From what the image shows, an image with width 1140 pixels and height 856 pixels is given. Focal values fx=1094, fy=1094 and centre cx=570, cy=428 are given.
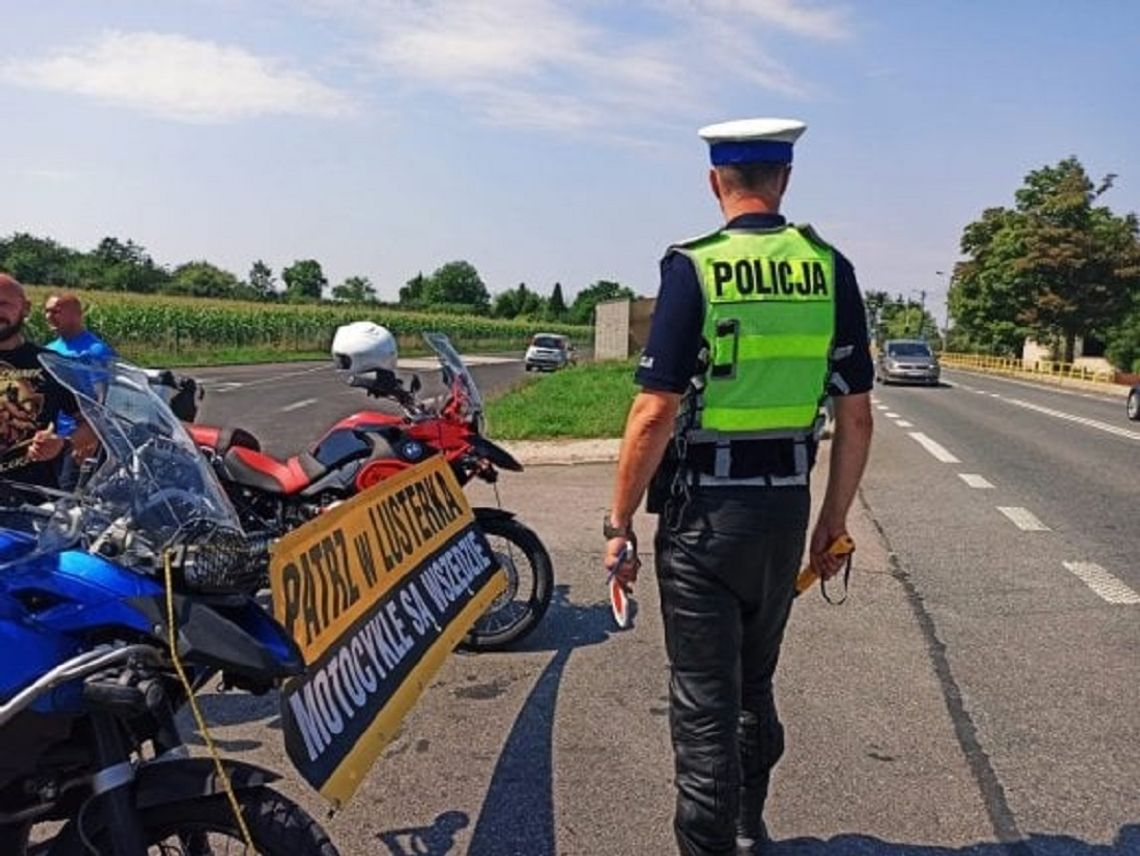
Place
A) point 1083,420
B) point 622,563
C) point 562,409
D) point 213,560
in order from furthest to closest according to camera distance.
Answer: point 1083,420, point 562,409, point 622,563, point 213,560

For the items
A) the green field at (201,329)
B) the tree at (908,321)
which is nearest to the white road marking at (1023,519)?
the green field at (201,329)

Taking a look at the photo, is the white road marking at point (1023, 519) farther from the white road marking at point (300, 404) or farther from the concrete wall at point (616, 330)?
the concrete wall at point (616, 330)

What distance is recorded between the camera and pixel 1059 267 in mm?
62594

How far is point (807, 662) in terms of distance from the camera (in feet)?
17.5

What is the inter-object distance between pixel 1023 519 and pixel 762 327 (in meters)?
7.48

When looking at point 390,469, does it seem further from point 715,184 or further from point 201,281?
point 201,281

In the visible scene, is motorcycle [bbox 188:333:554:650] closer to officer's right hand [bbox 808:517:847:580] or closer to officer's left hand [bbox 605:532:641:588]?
officer's right hand [bbox 808:517:847:580]

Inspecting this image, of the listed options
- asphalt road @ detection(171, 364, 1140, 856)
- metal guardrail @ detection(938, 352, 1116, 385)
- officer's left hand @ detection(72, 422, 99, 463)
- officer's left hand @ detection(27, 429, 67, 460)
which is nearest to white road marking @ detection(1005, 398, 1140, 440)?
asphalt road @ detection(171, 364, 1140, 856)

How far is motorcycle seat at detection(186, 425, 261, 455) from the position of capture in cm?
563

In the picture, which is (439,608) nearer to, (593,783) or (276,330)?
(593,783)

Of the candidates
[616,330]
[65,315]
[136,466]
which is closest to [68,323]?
[65,315]

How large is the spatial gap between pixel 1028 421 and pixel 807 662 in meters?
16.8

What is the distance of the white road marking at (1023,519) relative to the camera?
9.01 m

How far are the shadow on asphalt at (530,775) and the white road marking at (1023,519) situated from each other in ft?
15.9
